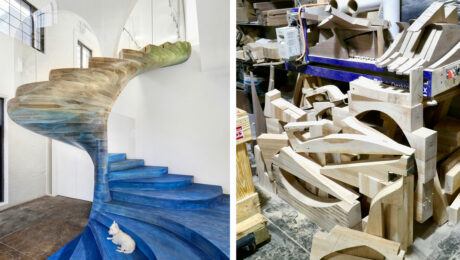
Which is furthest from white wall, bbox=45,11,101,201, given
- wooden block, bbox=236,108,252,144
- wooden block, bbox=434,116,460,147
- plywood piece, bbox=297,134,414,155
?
wooden block, bbox=434,116,460,147

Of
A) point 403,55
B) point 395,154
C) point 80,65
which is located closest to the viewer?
point 80,65

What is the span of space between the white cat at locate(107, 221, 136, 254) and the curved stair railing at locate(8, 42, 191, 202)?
0.07 m

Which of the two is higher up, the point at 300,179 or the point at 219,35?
the point at 219,35

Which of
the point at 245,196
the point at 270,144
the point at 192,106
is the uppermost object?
the point at 192,106

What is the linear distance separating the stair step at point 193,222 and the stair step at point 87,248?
0.24 feet

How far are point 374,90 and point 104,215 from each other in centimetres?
102

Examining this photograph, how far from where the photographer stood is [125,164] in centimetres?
82

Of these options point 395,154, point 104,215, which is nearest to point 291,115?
point 395,154

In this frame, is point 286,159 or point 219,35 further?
point 286,159

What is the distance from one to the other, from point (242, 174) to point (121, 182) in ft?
1.76

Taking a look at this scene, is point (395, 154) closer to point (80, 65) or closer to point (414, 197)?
point (414, 197)

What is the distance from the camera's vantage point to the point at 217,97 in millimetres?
897

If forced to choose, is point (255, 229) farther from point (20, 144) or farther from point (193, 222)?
point (20, 144)

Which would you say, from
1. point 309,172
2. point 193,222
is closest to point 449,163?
point 309,172
